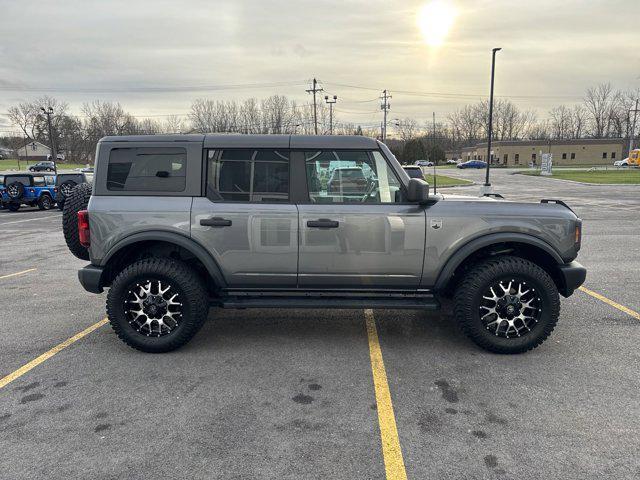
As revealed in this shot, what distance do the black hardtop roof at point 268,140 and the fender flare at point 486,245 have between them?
4.15 ft

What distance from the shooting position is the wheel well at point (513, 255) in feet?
14.1

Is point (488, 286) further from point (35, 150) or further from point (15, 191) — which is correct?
point (35, 150)

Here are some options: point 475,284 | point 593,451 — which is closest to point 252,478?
point 593,451

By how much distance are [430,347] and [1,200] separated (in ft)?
73.4

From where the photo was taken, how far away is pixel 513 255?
4430 mm

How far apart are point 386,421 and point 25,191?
22.0 metres

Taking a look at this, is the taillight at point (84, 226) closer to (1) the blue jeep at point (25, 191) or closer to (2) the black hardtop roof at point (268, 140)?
(2) the black hardtop roof at point (268, 140)

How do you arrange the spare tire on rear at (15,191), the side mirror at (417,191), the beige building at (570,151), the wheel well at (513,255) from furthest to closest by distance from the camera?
the beige building at (570,151), the spare tire on rear at (15,191), the wheel well at (513,255), the side mirror at (417,191)

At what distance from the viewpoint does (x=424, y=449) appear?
2.79 m

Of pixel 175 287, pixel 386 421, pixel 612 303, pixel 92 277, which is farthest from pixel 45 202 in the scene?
pixel 612 303

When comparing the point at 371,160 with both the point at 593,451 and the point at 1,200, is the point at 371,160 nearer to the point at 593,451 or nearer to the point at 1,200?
the point at 593,451

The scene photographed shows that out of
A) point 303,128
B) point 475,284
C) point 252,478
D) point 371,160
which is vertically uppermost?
point 303,128

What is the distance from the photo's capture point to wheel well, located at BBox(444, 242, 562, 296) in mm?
4293

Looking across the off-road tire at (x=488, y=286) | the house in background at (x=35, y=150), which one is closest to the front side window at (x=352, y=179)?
the off-road tire at (x=488, y=286)
